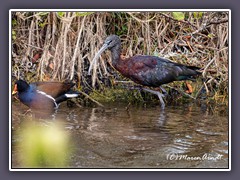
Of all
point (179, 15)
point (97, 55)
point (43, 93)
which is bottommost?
point (43, 93)

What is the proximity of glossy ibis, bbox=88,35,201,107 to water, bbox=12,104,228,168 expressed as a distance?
38 cm

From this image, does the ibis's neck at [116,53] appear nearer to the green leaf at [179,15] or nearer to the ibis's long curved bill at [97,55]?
the ibis's long curved bill at [97,55]

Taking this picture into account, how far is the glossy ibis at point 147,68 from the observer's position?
7.00 m

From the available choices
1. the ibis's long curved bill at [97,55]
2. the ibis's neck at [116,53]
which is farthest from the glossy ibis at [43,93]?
the ibis's neck at [116,53]

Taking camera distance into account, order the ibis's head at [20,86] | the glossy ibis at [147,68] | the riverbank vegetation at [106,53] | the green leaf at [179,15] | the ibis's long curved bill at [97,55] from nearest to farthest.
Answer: the green leaf at [179,15] → the ibis's head at [20,86] → the riverbank vegetation at [106,53] → the ibis's long curved bill at [97,55] → the glossy ibis at [147,68]

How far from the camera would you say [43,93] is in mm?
6781

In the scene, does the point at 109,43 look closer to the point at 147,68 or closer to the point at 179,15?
the point at 147,68

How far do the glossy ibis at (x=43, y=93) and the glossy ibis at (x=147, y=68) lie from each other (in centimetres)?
44

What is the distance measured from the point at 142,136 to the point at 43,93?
160 cm

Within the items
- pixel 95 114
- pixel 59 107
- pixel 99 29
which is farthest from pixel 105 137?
pixel 99 29

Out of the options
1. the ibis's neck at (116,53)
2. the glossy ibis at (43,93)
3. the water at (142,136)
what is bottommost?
the water at (142,136)

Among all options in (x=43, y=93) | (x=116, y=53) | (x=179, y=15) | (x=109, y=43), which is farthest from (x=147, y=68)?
(x=179, y=15)

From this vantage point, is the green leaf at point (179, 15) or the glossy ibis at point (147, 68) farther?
the glossy ibis at point (147, 68)

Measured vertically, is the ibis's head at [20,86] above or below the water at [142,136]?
above
